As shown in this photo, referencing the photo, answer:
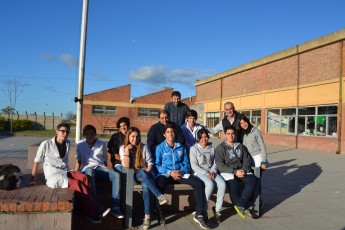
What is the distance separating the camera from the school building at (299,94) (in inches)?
690

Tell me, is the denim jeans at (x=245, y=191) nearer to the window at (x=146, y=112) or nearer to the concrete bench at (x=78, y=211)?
the concrete bench at (x=78, y=211)

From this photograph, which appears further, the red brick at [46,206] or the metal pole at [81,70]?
the metal pole at [81,70]

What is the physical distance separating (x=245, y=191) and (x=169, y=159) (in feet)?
4.47

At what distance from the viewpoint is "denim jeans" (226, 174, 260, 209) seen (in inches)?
203

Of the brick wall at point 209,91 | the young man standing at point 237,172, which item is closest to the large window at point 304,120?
the brick wall at point 209,91

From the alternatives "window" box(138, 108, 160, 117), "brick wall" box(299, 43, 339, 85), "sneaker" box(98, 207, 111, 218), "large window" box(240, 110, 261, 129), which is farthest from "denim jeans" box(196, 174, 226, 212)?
"window" box(138, 108, 160, 117)

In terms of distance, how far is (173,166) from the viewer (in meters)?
5.28

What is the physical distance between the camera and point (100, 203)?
4711 millimetres

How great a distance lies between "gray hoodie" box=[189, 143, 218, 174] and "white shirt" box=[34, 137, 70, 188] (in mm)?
2044

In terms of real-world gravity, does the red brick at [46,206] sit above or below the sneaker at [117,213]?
above

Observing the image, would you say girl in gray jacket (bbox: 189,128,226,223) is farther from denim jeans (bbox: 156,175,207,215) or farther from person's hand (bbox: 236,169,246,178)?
person's hand (bbox: 236,169,246,178)

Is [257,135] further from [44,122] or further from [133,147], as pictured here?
[44,122]

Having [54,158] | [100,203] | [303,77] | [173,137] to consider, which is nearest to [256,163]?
[173,137]

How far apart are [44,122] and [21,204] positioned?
131 ft
